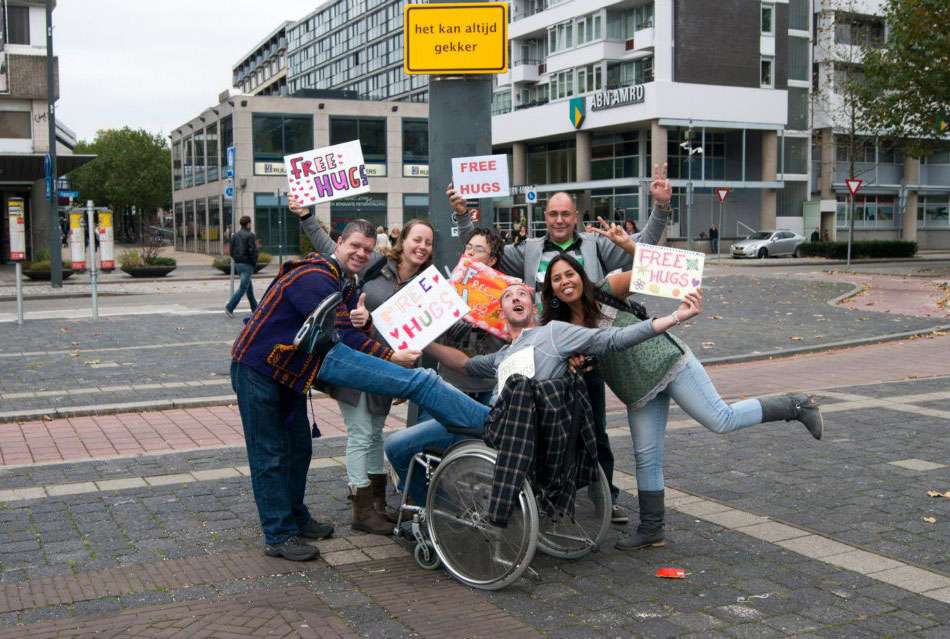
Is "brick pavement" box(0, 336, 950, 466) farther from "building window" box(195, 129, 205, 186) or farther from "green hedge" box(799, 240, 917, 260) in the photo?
"building window" box(195, 129, 205, 186)

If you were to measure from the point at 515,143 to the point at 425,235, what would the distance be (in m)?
56.2

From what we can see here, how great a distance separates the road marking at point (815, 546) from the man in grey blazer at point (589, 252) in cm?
55

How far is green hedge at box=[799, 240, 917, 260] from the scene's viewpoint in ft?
136

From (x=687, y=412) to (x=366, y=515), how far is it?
186cm

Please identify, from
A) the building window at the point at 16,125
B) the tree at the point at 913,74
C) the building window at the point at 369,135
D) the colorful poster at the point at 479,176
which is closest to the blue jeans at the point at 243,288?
the colorful poster at the point at 479,176

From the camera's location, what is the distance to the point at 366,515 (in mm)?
5594

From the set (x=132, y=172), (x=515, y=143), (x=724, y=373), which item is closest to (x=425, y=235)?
(x=724, y=373)

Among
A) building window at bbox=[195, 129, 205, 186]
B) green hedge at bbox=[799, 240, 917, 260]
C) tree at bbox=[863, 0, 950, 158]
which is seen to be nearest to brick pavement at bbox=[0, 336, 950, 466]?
tree at bbox=[863, 0, 950, 158]

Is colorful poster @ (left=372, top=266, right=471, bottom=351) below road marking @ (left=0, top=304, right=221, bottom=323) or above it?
above

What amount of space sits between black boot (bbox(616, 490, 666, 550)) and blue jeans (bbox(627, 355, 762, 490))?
0.19 ft

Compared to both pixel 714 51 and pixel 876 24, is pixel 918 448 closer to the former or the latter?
pixel 714 51

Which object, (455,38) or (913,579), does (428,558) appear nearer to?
(913,579)

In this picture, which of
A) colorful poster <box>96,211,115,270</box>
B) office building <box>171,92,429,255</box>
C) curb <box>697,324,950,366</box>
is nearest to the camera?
curb <box>697,324,950,366</box>

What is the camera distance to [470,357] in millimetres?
5516
